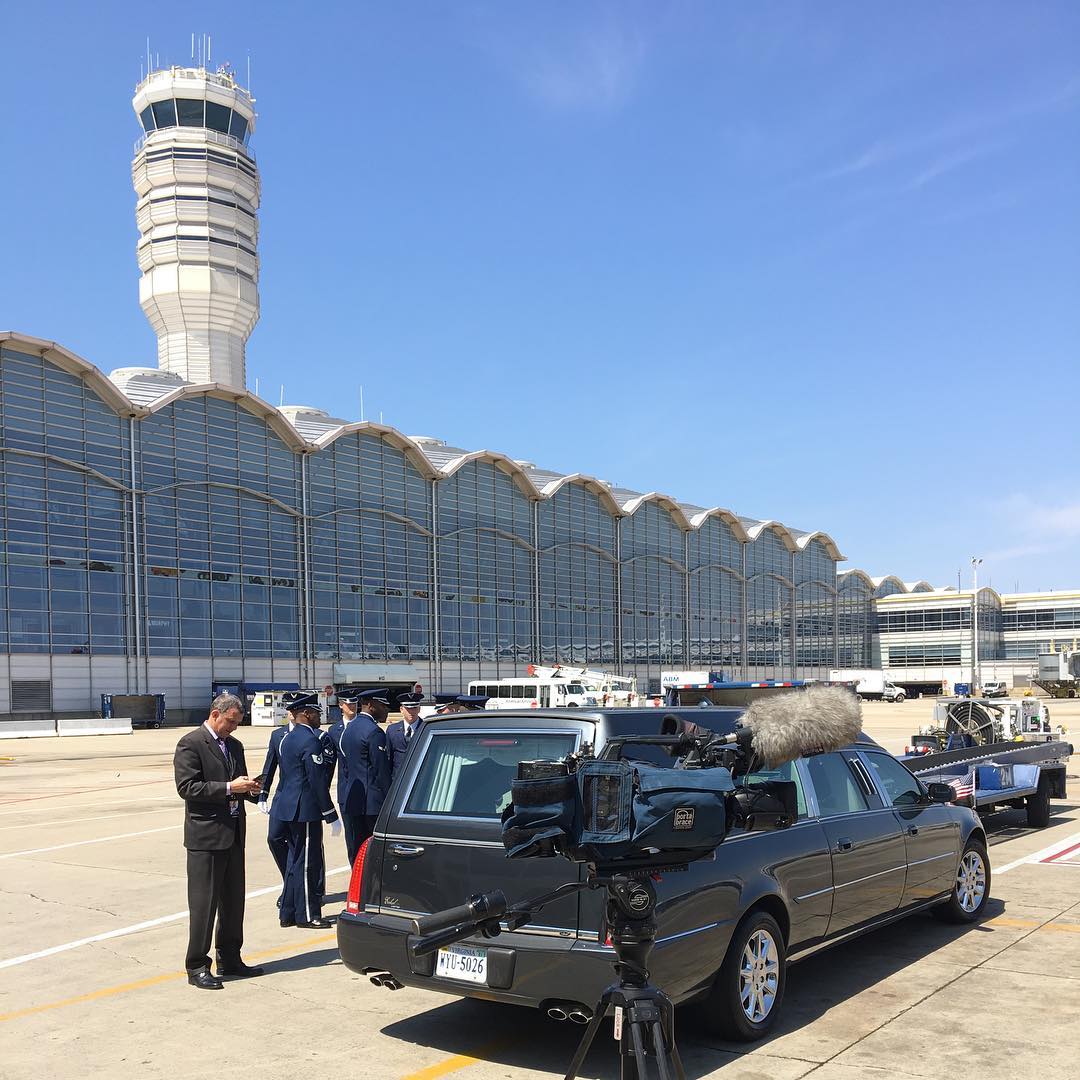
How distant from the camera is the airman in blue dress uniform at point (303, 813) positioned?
854 cm

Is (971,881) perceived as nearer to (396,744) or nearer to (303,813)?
(396,744)

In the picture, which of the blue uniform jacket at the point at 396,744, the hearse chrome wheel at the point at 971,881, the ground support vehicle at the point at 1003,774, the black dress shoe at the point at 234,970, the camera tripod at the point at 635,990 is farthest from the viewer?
the ground support vehicle at the point at 1003,774

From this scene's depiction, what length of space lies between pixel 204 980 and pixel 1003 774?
9.57 metres

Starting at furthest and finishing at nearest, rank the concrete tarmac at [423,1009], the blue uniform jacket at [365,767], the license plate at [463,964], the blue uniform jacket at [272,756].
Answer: the blue uniform jacket at [365,767] → the blue uniform jacket at [272,756] → the concrete tarmac at [423,1009] → the license plate at [463,964]

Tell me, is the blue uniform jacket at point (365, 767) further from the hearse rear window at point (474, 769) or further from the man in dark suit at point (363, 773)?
the hearse rear window at point (474, 769)

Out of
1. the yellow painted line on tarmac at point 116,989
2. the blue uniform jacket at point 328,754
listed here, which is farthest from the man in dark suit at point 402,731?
the yellow painted line on tarmac at point 116,989

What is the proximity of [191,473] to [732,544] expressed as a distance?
163 feet

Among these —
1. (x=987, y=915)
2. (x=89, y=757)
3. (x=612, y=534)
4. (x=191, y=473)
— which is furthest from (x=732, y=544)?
(x=987, y=915)

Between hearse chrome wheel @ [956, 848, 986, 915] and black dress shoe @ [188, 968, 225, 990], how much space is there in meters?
5.36

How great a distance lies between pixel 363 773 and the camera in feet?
30.3

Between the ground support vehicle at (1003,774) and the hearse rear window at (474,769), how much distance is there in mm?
7476

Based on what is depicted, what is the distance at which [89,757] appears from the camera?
3250 centimetres

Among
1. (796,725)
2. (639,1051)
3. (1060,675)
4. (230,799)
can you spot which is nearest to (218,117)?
(1060,675)

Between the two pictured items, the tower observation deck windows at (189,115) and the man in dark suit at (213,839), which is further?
the tower observation deck windows at (189,115)
